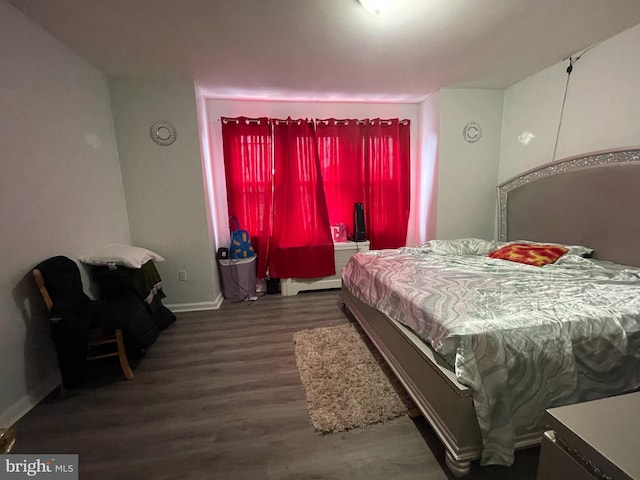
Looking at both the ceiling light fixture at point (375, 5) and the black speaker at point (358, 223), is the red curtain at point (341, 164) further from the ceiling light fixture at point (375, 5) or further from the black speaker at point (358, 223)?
the ceiling light fixture at point (375, 5)

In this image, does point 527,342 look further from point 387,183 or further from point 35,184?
point 35,184

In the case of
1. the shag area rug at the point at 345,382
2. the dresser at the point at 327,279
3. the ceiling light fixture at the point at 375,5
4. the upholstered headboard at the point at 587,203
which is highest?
the ceiling light fixture at the point at 375,5

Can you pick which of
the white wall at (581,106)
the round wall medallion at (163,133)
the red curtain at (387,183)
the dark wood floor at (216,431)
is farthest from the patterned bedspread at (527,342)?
the round wall medallion at (163,133)

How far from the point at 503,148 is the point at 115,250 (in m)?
4.24

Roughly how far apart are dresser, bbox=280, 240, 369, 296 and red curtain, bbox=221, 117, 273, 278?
0.39m

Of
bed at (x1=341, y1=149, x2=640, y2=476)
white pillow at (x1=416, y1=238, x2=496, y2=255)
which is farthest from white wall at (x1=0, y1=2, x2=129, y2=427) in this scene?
white pillow at (x1=416, y1=238, x2=496, y2=255)

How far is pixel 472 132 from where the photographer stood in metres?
3.24

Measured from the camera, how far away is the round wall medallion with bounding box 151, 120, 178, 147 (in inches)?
108

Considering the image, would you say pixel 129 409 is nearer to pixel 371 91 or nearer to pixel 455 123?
pixel 371 91

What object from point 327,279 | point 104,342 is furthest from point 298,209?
point 104,342

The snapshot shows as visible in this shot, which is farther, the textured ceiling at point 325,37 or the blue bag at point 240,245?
the blue bag at point 240,245

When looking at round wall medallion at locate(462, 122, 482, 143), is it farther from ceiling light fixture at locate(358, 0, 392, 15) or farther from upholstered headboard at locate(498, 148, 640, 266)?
ceiling light fixture at locate(358, 0, 392, 15)

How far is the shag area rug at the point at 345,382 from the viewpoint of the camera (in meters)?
1.56

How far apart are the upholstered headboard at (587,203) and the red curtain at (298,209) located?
7.17ft
